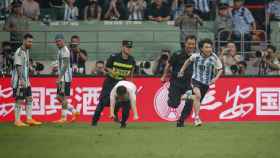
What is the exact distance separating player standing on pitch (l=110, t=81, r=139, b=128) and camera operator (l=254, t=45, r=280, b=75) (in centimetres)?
696

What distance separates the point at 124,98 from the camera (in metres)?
20.6

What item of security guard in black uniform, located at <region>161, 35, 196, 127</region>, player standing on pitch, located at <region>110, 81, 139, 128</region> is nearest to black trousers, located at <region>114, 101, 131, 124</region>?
player standing on pitch, located at <region>110, 81, 139, 128</region>

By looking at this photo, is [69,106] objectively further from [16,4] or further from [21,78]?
[16,4]

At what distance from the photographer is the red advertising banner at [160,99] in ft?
83.1

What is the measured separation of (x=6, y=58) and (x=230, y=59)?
Result: 684 cm

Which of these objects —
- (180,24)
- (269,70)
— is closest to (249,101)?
(269,70)

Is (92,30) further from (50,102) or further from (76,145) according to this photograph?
(76,145)

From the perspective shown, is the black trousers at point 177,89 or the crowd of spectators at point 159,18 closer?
the black trousers at point 177,89

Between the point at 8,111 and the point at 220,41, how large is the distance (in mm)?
6836

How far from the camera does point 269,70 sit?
26.7m

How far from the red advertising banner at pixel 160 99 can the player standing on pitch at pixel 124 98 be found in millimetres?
4560

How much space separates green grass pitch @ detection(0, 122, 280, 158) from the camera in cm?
1372

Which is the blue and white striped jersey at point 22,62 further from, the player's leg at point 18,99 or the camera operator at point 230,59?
the camera operator at point 230,59

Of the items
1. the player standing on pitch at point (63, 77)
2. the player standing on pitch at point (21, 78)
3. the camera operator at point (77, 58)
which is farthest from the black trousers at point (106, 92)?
the camera operator at point (77, 58)
